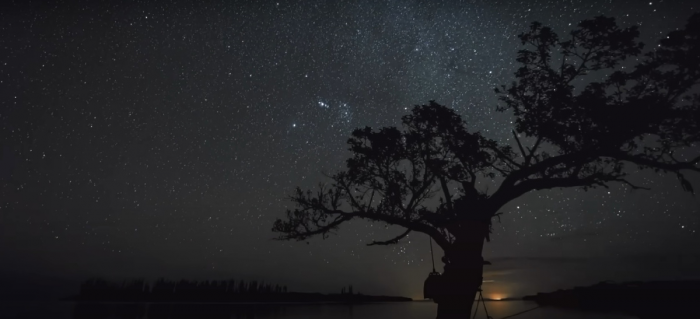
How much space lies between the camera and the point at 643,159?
1219 cm

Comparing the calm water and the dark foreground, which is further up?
the dark foreground

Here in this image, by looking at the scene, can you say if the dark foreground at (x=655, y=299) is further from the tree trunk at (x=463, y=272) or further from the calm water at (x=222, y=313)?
the tree trunk at (x=463, y=272)

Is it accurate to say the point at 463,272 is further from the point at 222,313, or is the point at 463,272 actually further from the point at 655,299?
the point at 222,313

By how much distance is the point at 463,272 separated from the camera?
11828 mm

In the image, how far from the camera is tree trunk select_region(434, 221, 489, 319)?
38.3 feet

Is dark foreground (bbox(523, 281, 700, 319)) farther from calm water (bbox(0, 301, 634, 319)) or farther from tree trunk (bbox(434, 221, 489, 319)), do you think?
tree trunk (bbox(434, 221, 489, 319))

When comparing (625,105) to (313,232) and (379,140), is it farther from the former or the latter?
(313,232)

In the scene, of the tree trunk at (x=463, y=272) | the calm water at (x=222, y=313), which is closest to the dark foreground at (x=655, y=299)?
the calm water at (x=222, y=313)

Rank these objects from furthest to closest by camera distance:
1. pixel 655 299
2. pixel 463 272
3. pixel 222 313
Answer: pixel 222 313 → pixel 655 299 → pixel 463 272

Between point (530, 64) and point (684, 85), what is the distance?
4215mm

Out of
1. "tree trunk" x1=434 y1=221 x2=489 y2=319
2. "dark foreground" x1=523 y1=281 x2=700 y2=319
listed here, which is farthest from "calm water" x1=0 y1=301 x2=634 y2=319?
"tree trunk" x1=434 y1=221 x2=489 y2=319

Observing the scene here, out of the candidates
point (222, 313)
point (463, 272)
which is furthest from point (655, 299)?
point (222, 313)

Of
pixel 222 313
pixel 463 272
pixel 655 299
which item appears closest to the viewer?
pixel 463 272

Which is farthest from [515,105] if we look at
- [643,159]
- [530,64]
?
[643,159]
